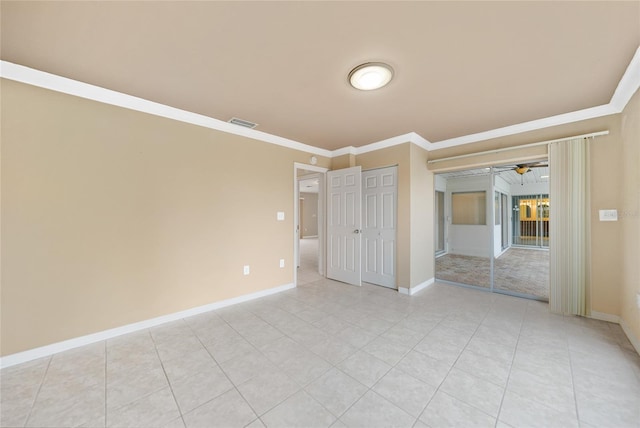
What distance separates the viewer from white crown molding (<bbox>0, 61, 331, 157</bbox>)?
2020 mm

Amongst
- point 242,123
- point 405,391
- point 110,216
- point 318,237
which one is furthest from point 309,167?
point 405,391

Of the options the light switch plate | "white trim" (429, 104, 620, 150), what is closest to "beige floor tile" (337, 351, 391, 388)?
the light switch plate

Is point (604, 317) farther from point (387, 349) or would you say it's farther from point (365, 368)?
point (365, 368)

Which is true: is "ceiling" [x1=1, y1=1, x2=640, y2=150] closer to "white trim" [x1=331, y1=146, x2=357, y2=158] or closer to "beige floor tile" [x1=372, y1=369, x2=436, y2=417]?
"white trim" [x1=331, y1=146, x2=357, y2=158]

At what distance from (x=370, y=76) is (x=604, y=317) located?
3.80 m

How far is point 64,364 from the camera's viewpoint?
2.00m

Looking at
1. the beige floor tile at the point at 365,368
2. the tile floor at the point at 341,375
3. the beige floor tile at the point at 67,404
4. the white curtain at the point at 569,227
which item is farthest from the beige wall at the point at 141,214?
the beige floor tile at the point at 365,368

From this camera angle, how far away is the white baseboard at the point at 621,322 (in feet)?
7.11

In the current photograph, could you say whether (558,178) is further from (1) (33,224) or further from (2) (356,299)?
(1) (33,224)

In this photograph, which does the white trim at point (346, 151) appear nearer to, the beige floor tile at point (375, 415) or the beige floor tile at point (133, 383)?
the beige floor tile at point (375, 415)

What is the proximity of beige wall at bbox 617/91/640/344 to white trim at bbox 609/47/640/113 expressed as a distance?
0.08 meters

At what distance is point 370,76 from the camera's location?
2.12 m

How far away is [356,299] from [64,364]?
121 inches

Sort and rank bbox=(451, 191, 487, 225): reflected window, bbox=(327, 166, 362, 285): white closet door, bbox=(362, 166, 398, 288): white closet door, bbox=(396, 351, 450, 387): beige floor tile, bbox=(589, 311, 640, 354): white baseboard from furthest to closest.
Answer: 1. bbox=(451, 191, 487, 225): reflected window
2. bbox=(327, 166, 362, 285): white closet door
3. bbox=(362, 166, 398, 288): white closet door
4. bbox=(589, 311, 640, 354): white baseboard
5. bbox=(396, 351, 450, 387): beige floor tile
